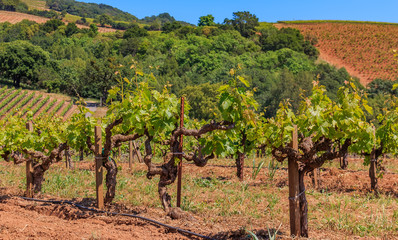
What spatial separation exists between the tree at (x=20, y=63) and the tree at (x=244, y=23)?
188ft

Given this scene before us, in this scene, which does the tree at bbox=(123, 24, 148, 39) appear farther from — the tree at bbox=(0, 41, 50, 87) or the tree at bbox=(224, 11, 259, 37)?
the tree at bbox=(0, 41, 50, 87)

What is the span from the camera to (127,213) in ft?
18.9

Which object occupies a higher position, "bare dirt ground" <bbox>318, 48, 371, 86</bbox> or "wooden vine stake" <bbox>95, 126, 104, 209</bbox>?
"bare dirt ground" <bbox>318, 48, 371, 86</bbox>

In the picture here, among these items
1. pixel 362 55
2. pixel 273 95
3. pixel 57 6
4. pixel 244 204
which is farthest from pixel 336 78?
pixel 57 6

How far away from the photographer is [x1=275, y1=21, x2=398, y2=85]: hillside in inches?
2980

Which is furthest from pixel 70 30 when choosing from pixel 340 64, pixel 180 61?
pixel 340 64

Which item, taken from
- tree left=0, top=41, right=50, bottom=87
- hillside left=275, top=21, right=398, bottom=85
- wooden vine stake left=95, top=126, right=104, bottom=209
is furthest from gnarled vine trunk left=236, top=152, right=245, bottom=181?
hillside left=275, top=21, right=398, bottom=85

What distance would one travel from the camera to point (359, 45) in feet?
294

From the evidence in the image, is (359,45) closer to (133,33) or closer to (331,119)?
(133,33)

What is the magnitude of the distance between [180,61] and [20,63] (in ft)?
98.5

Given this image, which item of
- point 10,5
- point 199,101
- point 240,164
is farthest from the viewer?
point 10,5

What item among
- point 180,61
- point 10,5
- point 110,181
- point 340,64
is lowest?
point 110,181

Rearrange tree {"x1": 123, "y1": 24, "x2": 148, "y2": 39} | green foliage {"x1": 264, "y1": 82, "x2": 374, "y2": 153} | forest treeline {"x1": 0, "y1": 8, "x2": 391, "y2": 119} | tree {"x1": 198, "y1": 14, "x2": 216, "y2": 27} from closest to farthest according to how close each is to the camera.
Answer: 1. green foliage {"x1": 264, "y1": 82, "x2": 374, "y2": 153}
2. forest treeline {"x1": 0, "y1": 8, "x2": 391, "y2": 119}
3. tree {"x1": 123, "y1": 24, "x2": 148, "y2": 39}
4. tree {"x1": 198, "y1": 14, "x2": 216, "y2": 27}

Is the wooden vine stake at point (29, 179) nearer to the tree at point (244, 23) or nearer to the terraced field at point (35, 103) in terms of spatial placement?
the terraced field at point (35, 103)
